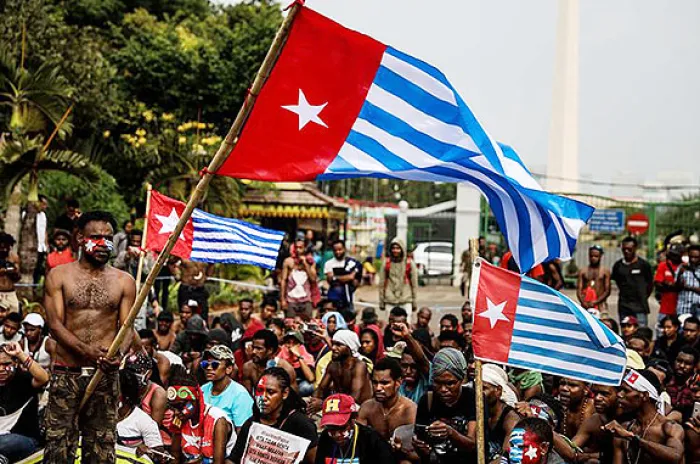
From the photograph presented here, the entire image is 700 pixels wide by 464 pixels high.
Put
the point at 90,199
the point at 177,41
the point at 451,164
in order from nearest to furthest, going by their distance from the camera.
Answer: the point at 451,164, the point at 90,199, the point at 177,41

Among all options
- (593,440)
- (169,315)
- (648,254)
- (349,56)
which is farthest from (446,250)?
(349,56)

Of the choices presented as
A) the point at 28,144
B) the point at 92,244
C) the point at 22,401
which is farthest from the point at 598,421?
the point at 28,144

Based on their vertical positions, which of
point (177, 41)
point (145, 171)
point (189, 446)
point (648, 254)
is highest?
point (177, 41)

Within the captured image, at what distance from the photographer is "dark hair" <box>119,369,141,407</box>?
6945mm

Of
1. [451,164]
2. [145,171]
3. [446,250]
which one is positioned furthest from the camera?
[446,250]

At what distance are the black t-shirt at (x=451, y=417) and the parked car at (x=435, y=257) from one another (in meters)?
21.1

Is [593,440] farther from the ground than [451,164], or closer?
closer

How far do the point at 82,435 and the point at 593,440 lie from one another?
3.69 meters

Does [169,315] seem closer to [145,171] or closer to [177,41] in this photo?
[145,171]

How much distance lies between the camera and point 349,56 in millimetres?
5031

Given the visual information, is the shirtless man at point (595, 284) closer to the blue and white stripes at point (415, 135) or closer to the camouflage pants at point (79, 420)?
the blue and white stripes at point (415, 135)

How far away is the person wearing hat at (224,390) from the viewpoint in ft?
24.5

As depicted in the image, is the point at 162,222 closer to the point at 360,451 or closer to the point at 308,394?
the point at 308,394

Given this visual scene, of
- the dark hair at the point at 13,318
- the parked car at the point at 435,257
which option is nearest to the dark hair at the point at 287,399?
Answer: the dark hair at the point at 13,318
